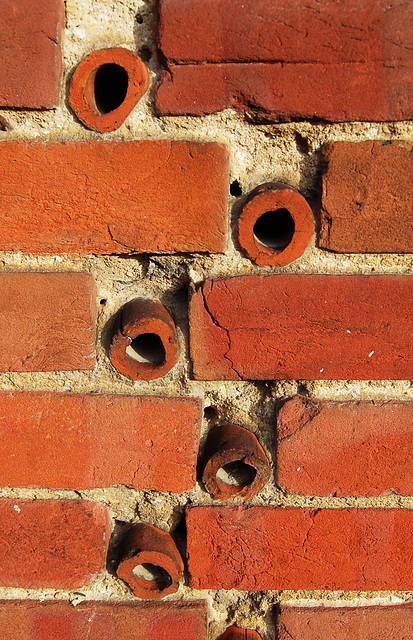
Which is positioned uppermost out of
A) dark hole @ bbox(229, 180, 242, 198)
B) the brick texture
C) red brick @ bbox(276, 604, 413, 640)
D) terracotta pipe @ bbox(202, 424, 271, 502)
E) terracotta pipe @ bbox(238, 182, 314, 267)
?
the brick texture

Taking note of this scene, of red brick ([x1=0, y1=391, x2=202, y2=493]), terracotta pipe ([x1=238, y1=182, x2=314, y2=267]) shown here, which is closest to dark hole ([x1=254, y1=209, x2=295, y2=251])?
terracotta pipe ([x1=238, y1=182, x2=314, y2=267])

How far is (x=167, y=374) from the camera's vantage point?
604mm

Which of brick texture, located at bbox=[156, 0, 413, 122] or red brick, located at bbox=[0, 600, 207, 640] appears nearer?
brick texture, located at bbox=[156, 0, 413, 122]

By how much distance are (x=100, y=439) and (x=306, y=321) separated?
0.31 metres

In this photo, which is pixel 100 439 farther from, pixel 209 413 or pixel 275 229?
pixel 275 229

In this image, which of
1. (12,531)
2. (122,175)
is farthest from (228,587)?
(122,175)

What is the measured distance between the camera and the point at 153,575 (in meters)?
0.65

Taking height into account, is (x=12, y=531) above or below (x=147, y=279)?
below

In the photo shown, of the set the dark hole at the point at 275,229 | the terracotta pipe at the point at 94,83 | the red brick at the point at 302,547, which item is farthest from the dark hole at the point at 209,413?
the terracotta pipe at the point at 94,83

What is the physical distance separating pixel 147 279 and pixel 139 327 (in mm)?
81

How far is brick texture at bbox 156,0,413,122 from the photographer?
517mm

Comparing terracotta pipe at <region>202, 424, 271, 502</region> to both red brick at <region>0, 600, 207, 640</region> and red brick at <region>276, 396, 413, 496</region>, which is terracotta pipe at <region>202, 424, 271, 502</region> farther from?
red brick at <region>0, 600, 207, 640</region>

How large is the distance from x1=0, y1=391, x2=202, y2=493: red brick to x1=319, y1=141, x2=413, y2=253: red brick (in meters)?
0.29

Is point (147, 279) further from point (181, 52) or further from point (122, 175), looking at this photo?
point (181, 52)
